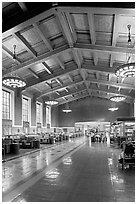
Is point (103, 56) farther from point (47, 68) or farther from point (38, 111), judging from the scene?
point (38, 111)

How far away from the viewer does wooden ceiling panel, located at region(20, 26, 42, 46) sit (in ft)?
29.2

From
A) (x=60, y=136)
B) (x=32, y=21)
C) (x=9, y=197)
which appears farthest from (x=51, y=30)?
(x=60, y=136)

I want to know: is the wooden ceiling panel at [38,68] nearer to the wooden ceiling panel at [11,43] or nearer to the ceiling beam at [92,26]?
the wooden ceiling panel at [11,43]

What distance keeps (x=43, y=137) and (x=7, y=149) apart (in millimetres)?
8678

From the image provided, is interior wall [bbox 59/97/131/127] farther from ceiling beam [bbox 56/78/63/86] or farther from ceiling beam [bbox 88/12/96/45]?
ceiling beam [bbox 88/12/96/45]

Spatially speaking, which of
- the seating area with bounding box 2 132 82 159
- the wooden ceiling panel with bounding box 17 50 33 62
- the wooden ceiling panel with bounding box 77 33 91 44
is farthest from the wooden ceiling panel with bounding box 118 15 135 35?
the seating area with bounding box 2 132 82 159

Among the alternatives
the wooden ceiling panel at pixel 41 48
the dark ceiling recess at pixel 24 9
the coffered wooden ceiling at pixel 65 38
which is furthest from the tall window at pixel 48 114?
the dark ceiling recess at pixel 24 9

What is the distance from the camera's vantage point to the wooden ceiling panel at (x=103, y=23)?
784 centimetres

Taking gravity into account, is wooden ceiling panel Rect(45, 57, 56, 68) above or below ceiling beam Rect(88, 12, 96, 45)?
below

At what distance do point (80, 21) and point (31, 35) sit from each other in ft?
7.62

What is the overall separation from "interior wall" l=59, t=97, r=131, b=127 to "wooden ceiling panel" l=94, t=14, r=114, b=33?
19.6 metres

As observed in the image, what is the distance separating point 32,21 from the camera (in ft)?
25.3

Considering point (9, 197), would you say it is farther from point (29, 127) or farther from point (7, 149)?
point (29, 127)

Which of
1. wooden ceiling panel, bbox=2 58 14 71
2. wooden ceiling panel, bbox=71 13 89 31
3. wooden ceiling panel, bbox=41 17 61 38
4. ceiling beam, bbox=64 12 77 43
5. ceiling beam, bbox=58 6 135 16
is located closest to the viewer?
ceiling beam, bbox=58 6 135 16
